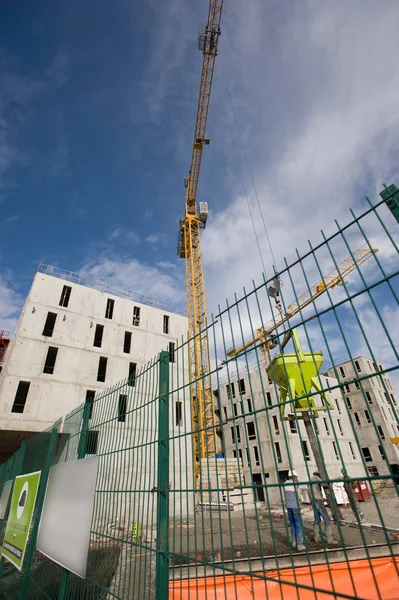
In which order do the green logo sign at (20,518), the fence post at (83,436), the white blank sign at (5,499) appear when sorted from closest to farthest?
Result: the green logo sign at (20,518)
the fence post at (83,436)
the white blank sign at (5,499)

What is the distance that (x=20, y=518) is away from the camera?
4656 mm

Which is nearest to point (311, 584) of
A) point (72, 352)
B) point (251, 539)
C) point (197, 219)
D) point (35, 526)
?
point (35, 526)

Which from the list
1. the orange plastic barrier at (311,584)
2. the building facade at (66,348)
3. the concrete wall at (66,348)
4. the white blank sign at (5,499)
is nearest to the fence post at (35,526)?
the white blank sign at (5,499)

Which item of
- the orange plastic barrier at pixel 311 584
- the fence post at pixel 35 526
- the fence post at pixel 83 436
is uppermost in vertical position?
the fence post at pixel 83 436

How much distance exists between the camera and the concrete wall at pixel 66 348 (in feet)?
54.4

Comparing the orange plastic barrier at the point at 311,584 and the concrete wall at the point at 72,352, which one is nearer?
the orange plastic barrier at the point at 311,584

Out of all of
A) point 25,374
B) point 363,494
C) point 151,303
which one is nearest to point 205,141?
point 151,303

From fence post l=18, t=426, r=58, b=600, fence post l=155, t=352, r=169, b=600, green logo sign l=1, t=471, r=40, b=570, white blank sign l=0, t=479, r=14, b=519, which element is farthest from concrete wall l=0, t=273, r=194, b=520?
fence post l=155, t=352, r=169, b=600

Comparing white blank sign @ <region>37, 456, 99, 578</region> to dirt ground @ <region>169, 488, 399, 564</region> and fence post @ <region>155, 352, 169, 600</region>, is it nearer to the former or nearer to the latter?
fence post @ <region>155, 352, 169, 600</region>

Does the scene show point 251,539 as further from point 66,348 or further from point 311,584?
point 66,348

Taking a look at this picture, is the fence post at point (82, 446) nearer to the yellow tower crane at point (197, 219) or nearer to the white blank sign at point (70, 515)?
the white blank sign at point (70, 515)

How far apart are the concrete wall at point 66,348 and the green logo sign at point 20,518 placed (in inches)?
491

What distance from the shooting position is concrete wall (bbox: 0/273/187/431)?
54.4 ft

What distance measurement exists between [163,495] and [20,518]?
3.02 metres
